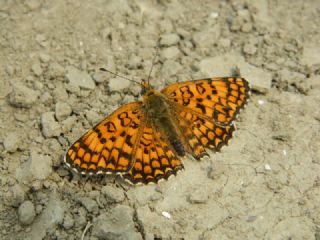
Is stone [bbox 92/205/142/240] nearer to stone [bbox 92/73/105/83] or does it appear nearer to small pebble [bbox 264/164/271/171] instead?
small pebble [bbox 264/164/271/171]

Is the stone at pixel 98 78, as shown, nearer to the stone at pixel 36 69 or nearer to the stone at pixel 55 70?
the stone at pixel 55 70

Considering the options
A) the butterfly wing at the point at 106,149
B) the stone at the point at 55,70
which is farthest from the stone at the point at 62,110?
the butterfly wing at the point at 106,149

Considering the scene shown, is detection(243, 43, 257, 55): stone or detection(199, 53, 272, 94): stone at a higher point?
detection(243, 43, 257, 55): stone

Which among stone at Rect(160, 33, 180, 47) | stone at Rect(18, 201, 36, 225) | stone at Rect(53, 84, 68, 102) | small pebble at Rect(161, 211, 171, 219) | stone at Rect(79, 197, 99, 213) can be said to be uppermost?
stone at Rect(160, 33, 180, 47)

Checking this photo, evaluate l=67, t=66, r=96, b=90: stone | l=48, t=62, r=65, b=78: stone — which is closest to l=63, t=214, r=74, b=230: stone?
l=67, t=66, r=96, b=90: stone

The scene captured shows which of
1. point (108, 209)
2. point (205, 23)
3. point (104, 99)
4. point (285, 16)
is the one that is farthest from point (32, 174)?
A: point (285, 16)

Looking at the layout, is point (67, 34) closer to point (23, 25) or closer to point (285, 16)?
point (23, 25)

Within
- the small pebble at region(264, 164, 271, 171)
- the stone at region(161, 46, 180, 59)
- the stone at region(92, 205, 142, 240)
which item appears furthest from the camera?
the stone at region(161, 46, 180, 59)
